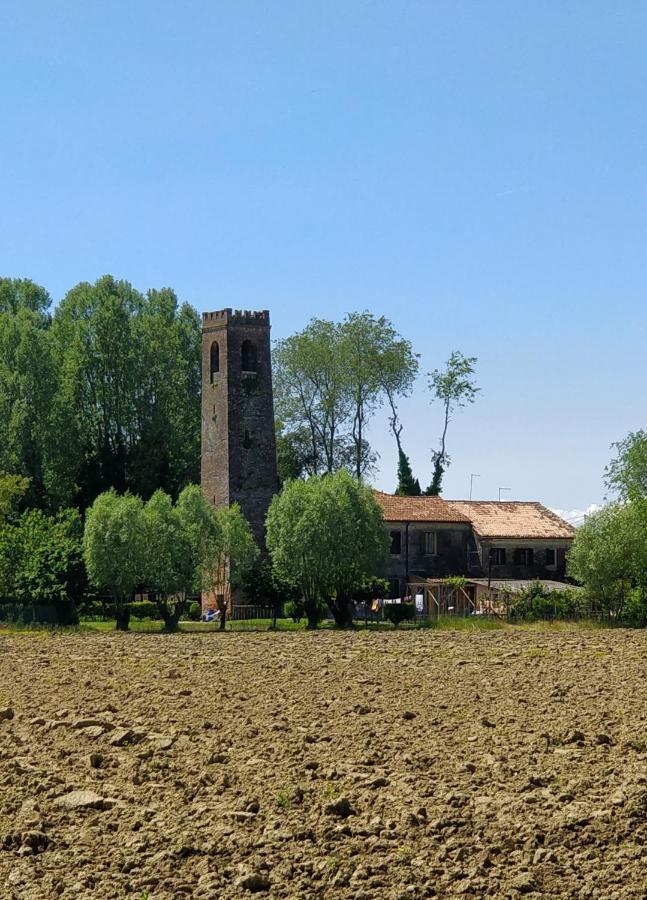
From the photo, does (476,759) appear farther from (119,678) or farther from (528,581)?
(528,581)

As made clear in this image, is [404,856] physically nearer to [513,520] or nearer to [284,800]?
[284,800]

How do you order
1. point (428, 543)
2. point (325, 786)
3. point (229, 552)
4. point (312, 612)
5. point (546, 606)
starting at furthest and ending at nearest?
point (428, 543)
point (229, 552)
point (312, 612)
point (546, 606)
point (325, 786)

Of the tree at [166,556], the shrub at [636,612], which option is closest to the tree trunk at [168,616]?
the tree at [166,556]

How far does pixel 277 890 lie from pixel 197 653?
2766cm

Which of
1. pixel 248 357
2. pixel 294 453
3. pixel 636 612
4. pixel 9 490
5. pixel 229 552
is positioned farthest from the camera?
pixel 294 453

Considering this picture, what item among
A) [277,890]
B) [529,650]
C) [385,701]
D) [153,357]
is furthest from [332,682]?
[153,357]

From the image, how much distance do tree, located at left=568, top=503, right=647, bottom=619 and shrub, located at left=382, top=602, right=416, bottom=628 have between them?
813cm

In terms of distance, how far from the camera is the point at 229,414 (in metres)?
75.0

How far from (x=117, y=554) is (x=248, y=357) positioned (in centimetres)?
1647

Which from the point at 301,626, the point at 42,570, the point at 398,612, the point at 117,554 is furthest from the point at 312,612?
the point at 42,570

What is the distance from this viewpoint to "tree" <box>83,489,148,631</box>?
6438 centimetres

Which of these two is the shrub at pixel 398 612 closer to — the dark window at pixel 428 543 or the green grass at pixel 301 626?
the green grass at pixel 301 626

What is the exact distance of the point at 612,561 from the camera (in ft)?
205

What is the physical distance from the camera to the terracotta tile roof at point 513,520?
7950cm
